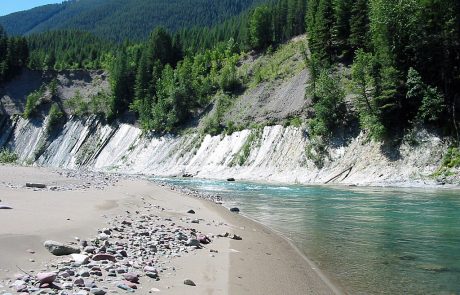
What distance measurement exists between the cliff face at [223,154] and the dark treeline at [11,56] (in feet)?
58.4

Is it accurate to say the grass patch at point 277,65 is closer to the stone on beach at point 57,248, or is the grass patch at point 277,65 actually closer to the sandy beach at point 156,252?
the sandy beach at point 156,252

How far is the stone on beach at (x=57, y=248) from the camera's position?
7697 mm

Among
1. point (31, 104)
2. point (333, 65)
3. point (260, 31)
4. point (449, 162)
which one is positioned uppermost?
point (260, 31)

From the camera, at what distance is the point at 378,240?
43.4 feet

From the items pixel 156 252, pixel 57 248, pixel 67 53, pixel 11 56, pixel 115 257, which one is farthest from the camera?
pixel 67 53

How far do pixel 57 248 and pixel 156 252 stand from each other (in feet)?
7.16

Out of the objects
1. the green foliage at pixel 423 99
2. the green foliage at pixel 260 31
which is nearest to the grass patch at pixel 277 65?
the green foliage at pixel 260 31

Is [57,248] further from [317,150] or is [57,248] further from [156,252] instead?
[317,150]

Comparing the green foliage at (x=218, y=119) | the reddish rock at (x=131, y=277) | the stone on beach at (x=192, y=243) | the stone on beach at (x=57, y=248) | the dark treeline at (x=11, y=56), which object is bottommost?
the green foliage at (x=218, y=119)

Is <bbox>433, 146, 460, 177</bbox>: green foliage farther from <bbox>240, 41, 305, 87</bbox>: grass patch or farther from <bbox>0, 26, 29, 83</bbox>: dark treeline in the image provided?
<bbox>0, 26, 29, 83</bbox>: dark treeline

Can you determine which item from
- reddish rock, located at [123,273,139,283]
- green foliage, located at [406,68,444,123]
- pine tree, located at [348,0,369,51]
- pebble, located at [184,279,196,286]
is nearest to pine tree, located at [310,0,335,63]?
pine tree, located at [348,0,369,51]

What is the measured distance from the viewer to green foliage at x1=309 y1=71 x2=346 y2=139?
2067 inches

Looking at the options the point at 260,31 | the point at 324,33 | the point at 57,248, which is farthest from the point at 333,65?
the point at 57,248

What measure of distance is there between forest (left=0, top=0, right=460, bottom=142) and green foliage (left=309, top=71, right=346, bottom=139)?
119mm
